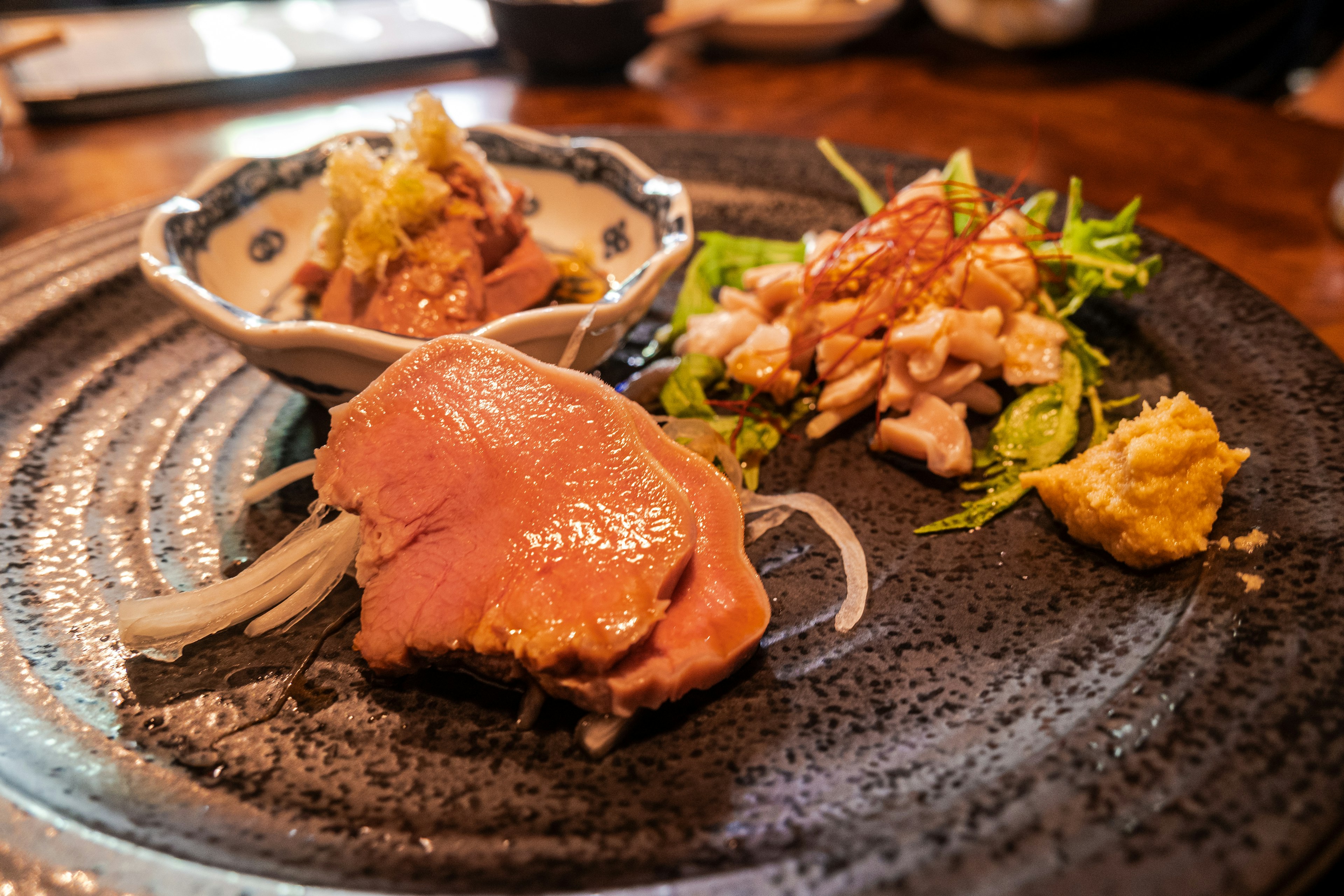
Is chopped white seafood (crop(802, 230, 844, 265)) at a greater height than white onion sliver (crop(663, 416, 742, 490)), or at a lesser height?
greater

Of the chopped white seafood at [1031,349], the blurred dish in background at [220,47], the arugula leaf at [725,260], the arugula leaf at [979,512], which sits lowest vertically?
the arugula leaf at [979,512]

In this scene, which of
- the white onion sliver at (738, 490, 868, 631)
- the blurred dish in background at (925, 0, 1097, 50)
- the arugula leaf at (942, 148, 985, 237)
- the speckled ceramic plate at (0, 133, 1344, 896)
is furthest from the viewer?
the blurred dish in background at (925, 0, 1097, 50)

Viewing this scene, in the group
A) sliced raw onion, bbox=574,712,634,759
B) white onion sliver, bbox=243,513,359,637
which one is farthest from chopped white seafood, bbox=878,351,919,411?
white onion sliver, bbox=243,513,359,637

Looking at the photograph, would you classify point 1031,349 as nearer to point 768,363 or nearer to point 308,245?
point 768,363

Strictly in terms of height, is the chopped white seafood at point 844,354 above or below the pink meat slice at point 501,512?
below

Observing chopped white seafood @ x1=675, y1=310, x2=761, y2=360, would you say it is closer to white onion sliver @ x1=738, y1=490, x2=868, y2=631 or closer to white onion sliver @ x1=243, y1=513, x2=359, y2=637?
white onion sliver @ x1=738, y1=490, x2=868, y2=631

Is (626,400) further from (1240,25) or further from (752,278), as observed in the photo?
(1240,25)

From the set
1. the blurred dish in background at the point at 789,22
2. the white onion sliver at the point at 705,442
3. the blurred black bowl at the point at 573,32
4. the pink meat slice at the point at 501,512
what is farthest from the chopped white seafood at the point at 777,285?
the blurred dish in background at the point at 789,22

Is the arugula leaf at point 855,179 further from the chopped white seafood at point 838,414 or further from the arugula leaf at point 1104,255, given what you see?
the chopped white seafood at point 838,414
